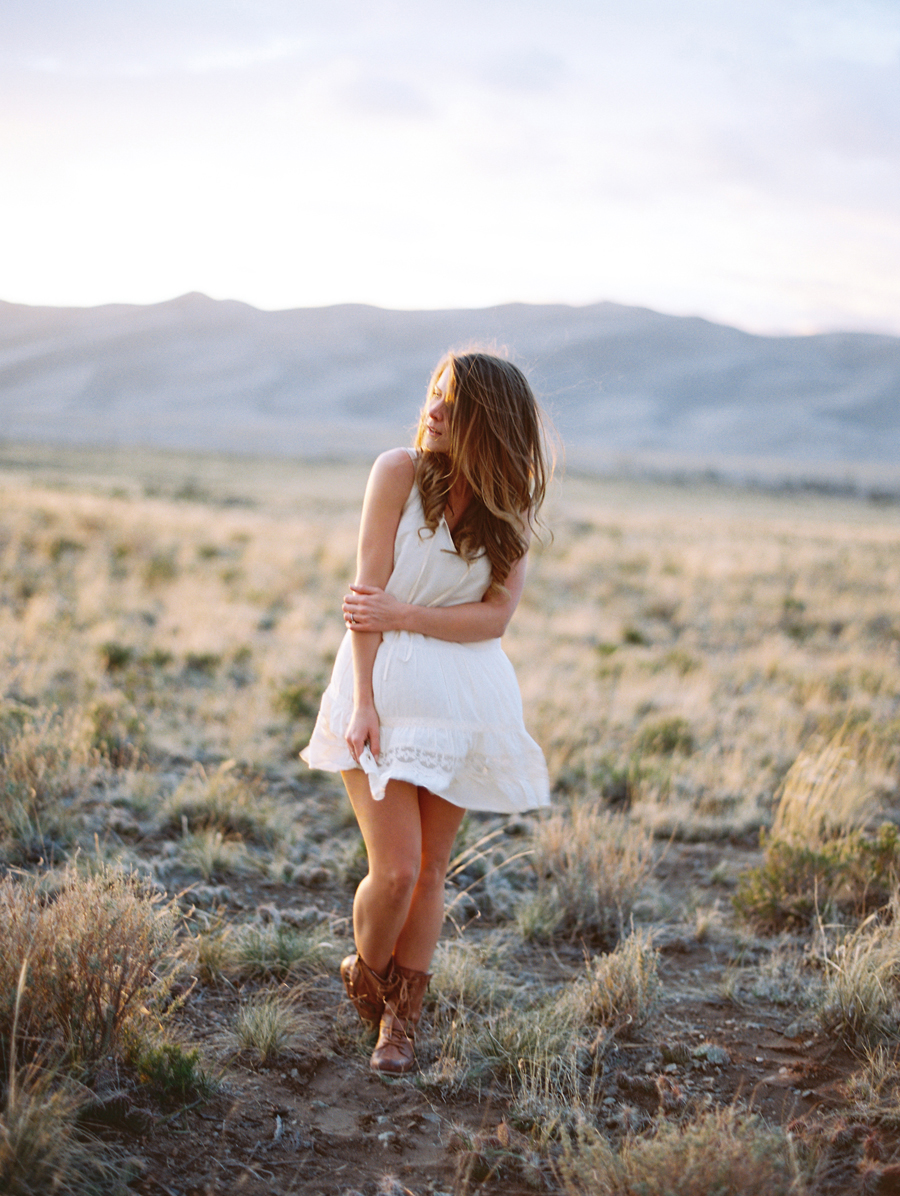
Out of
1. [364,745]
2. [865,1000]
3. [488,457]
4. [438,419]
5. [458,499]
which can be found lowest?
[865,1000]

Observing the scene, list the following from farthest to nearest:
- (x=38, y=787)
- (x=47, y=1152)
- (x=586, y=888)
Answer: (x=38, y=787), (x=586, y=888), (x=47, y=1152)

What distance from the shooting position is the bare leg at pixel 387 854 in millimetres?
2770

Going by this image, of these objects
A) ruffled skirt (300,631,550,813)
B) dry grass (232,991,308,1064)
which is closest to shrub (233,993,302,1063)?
dry grass (232,991,308,1064)

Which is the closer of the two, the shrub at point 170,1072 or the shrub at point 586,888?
the shrub at point 170,1072

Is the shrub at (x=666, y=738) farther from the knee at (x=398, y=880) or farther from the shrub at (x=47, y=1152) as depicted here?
the shrub at (x=47, y=1152)

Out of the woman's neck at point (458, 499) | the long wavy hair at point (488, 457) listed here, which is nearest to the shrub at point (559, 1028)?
the long wavy hair at point (488, 457)

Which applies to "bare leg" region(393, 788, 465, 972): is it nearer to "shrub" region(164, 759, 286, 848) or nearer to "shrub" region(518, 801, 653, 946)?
"shrub" region(518, 801, 653, 946)

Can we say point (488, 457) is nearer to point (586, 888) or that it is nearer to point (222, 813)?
point (586, 888)

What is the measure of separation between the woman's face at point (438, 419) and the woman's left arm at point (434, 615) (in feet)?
1.58

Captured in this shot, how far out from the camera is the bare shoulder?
282cm

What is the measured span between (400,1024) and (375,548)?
1.54m

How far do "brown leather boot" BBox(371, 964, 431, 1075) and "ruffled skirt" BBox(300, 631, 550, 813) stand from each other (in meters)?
0.62

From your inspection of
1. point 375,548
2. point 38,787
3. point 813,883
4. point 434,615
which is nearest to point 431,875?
point 434,615

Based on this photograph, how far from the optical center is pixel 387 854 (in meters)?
2.77
